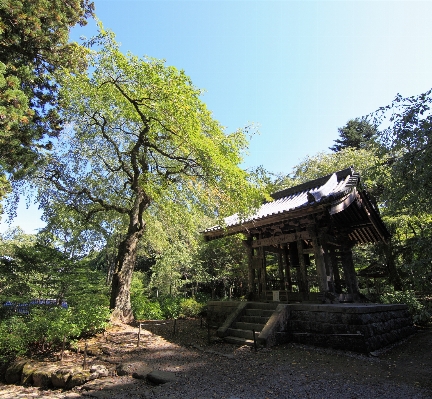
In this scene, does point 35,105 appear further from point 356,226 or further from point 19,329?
point 356,226

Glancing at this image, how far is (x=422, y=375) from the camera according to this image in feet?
16.7

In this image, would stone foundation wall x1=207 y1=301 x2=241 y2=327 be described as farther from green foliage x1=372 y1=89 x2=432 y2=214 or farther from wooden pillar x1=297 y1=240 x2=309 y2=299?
green foliage x1=372 y1=89 x2=432 y2=214

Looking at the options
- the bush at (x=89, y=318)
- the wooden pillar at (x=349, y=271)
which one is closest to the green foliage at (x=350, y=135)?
the wooden pillar at (x=349, y=271)

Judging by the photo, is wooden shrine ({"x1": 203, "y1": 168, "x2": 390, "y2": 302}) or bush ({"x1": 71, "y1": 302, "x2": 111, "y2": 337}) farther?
wooden shrine ({"x1": 203, "y1": 168, "x2": 390, "y2": 302})

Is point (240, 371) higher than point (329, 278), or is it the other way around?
point (329, 278)

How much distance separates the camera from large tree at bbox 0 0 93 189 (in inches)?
292

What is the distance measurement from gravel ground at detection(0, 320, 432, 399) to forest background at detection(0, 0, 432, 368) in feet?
4.26

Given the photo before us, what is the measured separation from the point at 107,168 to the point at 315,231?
8.82m

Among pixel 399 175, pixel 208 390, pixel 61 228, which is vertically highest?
pixel 61 228

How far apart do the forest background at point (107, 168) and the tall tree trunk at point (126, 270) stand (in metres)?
0.04

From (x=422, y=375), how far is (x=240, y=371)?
3.47 metres

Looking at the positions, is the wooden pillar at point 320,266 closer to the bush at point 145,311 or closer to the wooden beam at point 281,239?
the wooden beam at point 281,239

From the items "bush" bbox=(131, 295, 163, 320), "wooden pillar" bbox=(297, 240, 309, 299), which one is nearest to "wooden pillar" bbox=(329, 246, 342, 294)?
"wooden pillar" bbox=(297, 240, 309, 299)

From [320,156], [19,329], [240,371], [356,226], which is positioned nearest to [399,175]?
[240,371]
